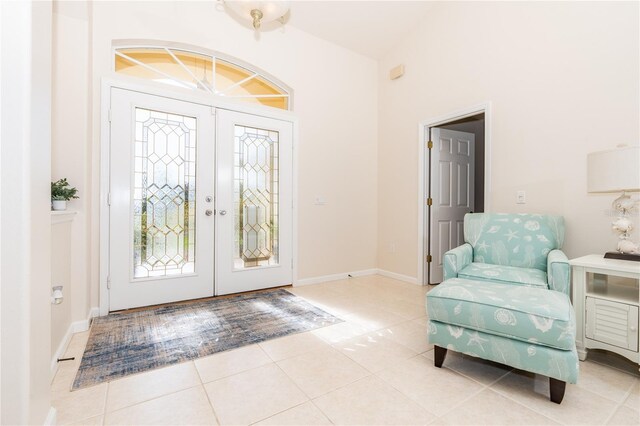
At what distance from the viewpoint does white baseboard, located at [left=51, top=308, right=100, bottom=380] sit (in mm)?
1788

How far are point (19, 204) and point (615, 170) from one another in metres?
2.94

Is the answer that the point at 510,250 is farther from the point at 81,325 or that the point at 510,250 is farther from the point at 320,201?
the point at 81,325

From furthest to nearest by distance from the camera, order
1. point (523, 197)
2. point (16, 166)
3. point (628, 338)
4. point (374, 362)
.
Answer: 1. point (523, 197)
2. point (374, 362)
3. point (628, 338)
4. point (16, 166)

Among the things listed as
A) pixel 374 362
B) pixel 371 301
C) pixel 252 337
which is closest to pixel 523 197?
pixel 371 301

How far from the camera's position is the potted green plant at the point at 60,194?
2.12 m

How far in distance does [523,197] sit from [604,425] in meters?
1.96

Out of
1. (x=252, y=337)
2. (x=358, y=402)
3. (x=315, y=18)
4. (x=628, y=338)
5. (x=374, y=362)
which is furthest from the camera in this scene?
(x=315, y=18)

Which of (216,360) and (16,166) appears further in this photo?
(216,360)

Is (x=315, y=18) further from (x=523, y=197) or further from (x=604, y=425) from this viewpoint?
(x=604, y=425)

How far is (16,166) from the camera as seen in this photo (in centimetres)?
102

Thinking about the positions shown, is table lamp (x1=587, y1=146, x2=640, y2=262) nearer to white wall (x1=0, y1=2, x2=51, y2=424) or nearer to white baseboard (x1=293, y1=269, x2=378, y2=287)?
white baseboard (x1=293, y1=269, x2=378, y2=287)

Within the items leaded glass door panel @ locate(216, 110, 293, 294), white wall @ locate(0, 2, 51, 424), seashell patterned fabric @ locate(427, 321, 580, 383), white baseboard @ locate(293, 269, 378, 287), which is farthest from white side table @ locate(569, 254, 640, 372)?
white wall @ locate(0, 2, 51, 424)

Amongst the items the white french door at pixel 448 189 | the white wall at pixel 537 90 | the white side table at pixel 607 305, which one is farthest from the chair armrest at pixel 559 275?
the white french door at pixel 448 189

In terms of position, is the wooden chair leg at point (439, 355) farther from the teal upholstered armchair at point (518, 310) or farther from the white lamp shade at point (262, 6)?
the white lamp shade at point (262, 6)
